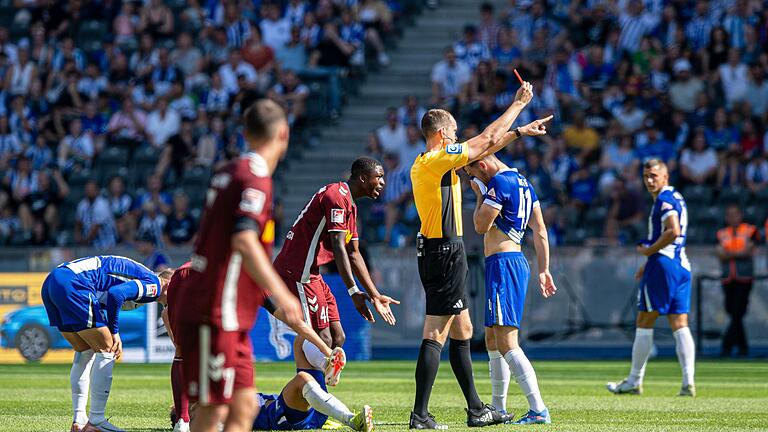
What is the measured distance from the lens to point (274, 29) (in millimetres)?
28453

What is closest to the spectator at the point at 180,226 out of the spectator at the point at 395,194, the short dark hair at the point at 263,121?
the spectator at the point at 395,194

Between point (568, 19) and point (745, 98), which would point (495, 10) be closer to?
point (568, 19)

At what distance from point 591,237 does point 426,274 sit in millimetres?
13309

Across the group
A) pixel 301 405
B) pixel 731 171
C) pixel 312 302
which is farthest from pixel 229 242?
pixel 731 171

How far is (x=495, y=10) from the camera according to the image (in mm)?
28625

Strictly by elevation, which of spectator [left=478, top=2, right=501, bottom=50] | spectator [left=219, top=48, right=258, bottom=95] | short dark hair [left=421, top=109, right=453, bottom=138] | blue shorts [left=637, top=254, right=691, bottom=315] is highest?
spectator [left=478, top=2, right=501, bottom=50]

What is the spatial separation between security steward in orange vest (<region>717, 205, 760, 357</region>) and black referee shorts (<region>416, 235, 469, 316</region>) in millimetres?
11531

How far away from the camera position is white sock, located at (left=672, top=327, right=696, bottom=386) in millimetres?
13797

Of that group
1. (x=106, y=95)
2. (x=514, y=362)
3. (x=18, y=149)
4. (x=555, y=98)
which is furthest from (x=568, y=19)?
(x=514, y=362)

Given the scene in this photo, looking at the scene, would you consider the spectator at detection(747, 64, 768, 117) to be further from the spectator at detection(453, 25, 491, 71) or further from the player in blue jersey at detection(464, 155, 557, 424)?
the player in blue jersey at detection(464, 155, 557, 424)

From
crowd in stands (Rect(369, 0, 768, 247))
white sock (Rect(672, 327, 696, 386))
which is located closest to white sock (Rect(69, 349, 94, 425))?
white sock (Rect(672, 327, 696, 386))

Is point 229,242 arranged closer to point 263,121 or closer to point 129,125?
point 263,121

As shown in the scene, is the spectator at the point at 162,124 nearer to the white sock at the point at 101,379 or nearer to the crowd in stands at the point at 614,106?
the crowd in stands at the point at 614,106

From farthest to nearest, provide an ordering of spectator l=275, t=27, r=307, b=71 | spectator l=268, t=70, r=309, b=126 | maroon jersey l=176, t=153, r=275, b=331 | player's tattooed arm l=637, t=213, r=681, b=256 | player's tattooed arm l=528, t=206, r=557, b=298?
1. spectator l=275, t=27, r=307, b=71
2. spectator l=268, t=70, r=309, b=126
3. player's tattooed arm l=637, t=213, r=681, b=256
4. player's tattooed arm l=528, t=206, r=557, b=298
5. maroon jersey l=176, t=153, r=275, b=331
